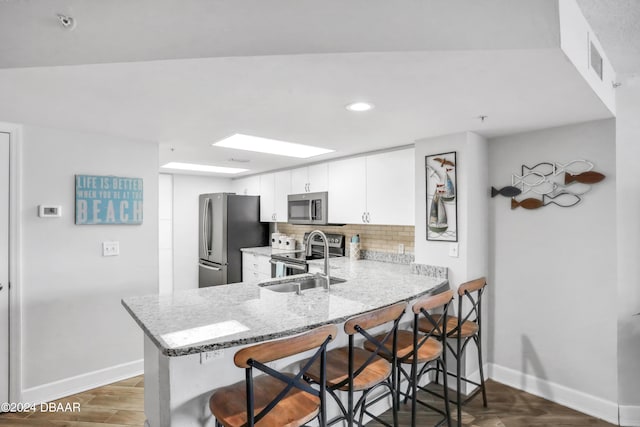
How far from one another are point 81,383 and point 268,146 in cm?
256

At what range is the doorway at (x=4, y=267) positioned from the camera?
2.53 m

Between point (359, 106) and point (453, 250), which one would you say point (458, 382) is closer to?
point (453, 250)

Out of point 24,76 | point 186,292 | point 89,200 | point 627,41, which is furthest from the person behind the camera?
point 89,200

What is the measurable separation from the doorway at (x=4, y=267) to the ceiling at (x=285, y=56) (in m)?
0.61

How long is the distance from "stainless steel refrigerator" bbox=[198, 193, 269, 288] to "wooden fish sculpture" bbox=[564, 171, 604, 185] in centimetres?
395

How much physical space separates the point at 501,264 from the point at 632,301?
2.81ft

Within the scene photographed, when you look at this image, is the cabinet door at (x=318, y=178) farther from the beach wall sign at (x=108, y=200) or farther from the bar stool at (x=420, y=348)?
the bar stool at (x=420, y=348)

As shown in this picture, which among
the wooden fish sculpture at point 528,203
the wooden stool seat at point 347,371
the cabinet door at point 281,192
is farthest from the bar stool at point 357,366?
the cabinet door at point 281,192

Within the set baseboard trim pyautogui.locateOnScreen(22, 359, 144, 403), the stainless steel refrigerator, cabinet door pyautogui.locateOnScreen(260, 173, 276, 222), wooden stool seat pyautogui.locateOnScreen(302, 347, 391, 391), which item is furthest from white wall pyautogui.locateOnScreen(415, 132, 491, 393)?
the stainless steel refrigerator

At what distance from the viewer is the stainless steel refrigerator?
498cm

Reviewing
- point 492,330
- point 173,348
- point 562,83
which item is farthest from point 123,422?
point 562,83

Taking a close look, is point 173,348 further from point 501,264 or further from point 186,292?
point 501,264

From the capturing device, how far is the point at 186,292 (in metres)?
2.38

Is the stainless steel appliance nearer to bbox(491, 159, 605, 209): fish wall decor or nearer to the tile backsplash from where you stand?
the tile backsplash
